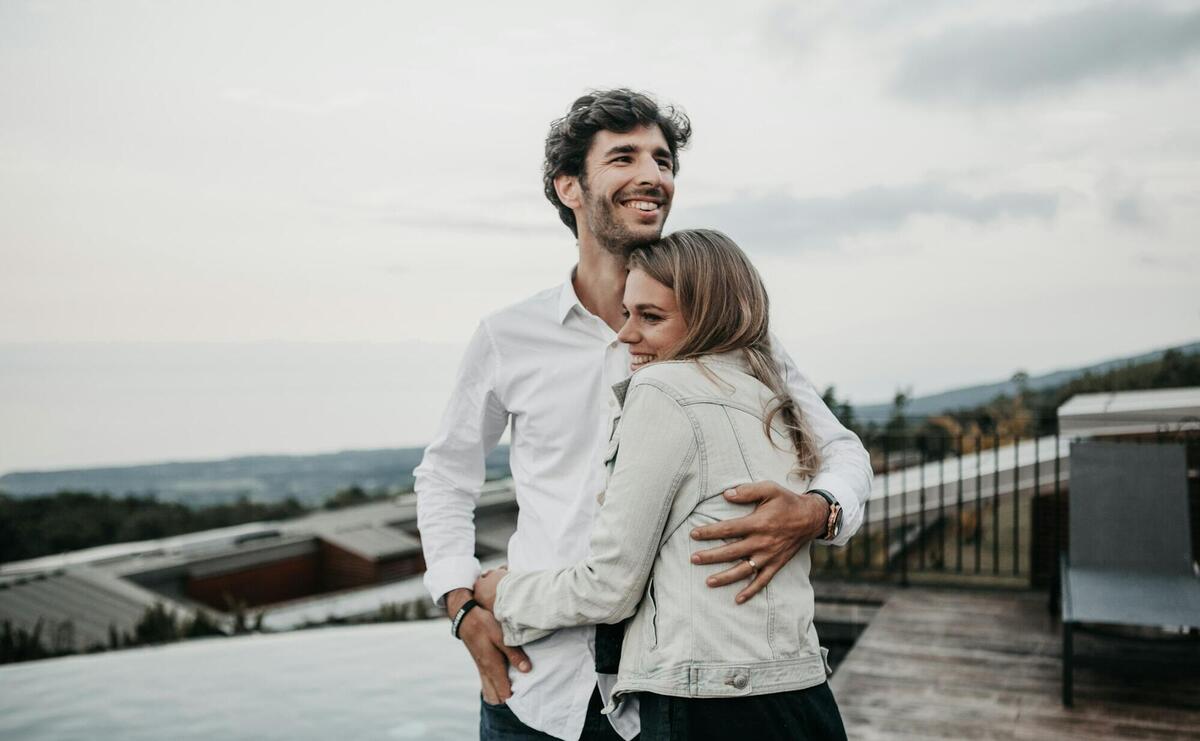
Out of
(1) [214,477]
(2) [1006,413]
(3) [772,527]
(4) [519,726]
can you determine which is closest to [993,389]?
(2) [1006,413]

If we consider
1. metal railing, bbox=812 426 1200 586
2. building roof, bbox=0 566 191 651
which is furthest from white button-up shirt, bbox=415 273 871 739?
building roof, bbox=0 566 191 651

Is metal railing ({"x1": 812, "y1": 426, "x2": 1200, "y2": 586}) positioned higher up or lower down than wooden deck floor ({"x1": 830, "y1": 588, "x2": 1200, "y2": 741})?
higher up

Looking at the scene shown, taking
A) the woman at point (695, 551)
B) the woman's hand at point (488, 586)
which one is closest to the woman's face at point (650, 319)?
the woman at point (695, 551)

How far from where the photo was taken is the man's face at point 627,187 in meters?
1.38

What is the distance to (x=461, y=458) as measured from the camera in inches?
60.2

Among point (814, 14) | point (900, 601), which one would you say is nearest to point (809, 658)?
point (900, 601)

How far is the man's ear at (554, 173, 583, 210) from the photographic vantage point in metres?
1.49

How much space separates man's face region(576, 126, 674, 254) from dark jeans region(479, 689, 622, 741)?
67 cm

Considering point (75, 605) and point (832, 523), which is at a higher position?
point (832, 523)

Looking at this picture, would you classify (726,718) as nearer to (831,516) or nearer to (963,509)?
(831,516)

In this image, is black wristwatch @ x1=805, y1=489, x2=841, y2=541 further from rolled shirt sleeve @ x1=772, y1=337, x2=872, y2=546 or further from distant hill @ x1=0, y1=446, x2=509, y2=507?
distant hill @ x1=0, y1=446, x2=509, y2=507

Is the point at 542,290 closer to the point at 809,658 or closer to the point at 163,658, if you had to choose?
the point at 809,658

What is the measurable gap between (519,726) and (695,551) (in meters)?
0.48

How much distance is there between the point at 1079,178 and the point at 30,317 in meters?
14.3
